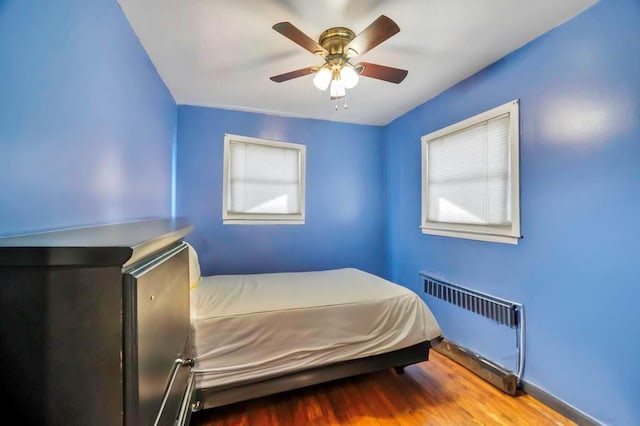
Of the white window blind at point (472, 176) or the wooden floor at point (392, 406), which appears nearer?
the wooden floor at point (392, 406)

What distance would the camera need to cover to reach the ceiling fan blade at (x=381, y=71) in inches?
68.1

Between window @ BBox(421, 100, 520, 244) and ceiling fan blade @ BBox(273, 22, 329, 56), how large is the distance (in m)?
1.51

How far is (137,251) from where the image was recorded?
1.97ft

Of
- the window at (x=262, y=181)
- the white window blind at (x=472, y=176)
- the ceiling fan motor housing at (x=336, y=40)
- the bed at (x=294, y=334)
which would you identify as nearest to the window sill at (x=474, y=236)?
the white window blind at (x=472, y=176)

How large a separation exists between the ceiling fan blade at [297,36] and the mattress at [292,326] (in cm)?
164

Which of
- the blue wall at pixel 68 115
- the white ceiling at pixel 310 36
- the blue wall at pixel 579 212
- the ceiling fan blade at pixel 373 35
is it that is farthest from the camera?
the white ceiling at pixel 310 36

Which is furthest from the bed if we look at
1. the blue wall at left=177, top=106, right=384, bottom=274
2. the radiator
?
the blue wall at left=177, top=106, right=384, bottom=274

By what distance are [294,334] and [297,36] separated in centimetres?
181

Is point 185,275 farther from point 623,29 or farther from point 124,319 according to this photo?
point 623,29

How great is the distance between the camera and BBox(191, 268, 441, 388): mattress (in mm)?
1615

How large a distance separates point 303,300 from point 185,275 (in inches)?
36.4

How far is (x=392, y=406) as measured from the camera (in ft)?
5.97

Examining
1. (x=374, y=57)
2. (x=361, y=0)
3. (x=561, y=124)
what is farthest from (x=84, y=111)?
(x=561, y=124)

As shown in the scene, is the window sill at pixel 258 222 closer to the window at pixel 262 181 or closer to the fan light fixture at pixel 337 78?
the window at pixel 262 181
